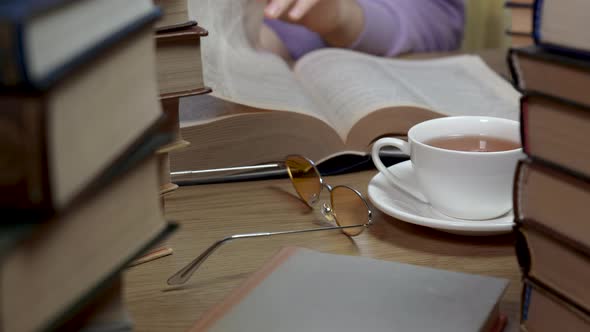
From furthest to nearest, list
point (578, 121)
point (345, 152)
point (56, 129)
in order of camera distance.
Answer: point (345, 152), point (578, 121), point (56, 129)

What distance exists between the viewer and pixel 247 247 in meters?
0.67

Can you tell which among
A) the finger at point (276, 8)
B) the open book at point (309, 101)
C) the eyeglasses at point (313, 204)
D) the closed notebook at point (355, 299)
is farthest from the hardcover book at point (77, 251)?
the finger at point (276, 8)

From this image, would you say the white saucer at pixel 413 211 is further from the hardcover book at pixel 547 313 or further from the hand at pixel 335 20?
the hand at pixel 335 20

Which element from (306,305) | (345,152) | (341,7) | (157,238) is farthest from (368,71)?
(157,238)

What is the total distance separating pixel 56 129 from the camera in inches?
10.0

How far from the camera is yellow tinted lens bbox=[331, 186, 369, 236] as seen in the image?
699 millimetres

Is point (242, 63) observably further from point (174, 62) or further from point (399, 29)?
point (399, 29)

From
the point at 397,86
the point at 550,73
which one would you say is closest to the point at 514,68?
the point at 550,73

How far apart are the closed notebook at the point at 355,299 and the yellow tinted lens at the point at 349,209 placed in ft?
0.41

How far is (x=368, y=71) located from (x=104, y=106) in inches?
33.3

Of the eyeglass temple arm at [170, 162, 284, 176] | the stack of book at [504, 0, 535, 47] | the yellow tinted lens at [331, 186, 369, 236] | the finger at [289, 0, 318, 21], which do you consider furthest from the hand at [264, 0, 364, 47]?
the yellow tinted lens at [331, 186, 369, 236]

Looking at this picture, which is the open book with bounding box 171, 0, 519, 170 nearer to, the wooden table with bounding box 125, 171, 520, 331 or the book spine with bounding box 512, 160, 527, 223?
the wooden table with bounding box 125, 171, 520, 331

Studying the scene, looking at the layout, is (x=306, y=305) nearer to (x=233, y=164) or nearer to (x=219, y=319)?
(x=219, y=319)

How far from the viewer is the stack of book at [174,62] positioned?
25.5 inches
